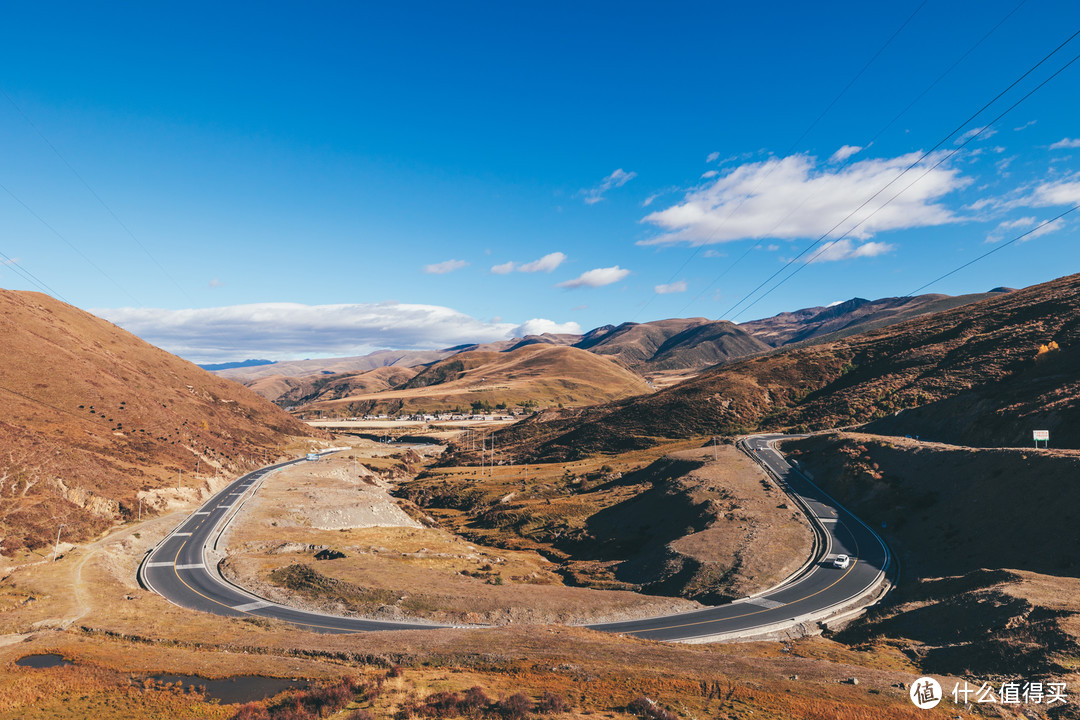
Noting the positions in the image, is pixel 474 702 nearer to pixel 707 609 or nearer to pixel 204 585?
pixel 707 609

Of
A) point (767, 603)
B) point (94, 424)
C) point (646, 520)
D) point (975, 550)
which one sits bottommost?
point (767, 603)

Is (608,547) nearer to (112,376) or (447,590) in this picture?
(447,590)

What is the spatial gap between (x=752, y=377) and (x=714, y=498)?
9849cm

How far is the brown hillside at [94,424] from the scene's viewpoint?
69812mm

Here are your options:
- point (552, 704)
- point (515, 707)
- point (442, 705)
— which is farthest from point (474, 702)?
point (552, 704)

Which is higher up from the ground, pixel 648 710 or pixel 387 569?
pixel 648 710

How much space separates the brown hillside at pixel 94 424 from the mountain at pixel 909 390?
92103mm

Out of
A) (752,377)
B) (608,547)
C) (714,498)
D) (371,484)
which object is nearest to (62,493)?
(371,484)

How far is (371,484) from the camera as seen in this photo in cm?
12556

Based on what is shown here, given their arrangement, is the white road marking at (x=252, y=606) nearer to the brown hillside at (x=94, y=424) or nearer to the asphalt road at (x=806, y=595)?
the asphalt road at (x=806, y=595)

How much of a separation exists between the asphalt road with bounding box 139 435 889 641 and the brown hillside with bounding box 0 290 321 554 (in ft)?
52.2

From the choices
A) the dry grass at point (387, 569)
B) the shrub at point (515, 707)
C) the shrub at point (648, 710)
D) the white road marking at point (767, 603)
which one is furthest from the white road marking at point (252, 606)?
the white road marking at point (767, 603)

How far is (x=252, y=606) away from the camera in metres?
48.2

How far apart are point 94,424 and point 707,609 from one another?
118 metres
